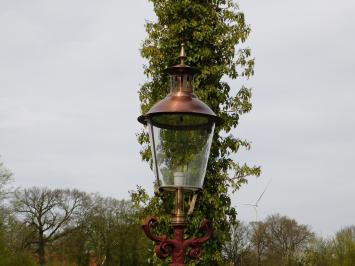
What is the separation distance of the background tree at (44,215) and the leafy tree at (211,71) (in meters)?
39.4

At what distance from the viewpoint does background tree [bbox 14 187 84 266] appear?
5559cm

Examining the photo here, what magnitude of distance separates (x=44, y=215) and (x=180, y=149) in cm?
5332

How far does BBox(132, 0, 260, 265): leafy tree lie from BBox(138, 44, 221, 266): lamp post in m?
11.8

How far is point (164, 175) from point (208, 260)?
12467 millimetres

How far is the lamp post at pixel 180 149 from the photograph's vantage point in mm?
5488

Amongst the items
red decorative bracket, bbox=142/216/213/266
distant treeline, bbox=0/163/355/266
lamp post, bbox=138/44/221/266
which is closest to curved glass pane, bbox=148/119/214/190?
lamp post, bbox=138/44/221/266

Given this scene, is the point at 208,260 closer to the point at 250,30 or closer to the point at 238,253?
the point at 250,30

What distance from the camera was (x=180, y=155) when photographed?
5.60 m

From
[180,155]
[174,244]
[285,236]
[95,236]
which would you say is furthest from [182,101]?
[285,236]

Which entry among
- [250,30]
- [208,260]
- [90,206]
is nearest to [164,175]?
[208,260]

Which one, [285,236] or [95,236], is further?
[285,236]

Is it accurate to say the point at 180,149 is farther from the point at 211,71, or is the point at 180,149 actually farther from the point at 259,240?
the point at 259,240

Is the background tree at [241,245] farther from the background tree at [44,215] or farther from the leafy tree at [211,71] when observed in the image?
the leafy tree at [211,71]

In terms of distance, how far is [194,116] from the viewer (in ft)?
18.2
